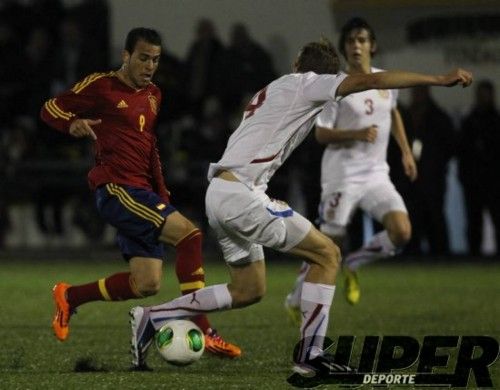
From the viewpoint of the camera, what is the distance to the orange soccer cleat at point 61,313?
844cm

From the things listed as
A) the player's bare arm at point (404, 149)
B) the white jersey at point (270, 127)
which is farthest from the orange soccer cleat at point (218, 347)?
the player's bare arm at point (404, 149)

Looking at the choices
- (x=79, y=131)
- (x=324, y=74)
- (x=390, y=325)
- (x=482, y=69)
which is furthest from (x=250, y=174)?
(x=482, y=69)

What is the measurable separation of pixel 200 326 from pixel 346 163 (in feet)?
10.5

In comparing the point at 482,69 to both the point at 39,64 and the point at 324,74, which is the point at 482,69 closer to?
the point at 39,64

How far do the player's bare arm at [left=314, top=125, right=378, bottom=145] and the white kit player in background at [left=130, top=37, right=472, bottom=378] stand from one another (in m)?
3.03

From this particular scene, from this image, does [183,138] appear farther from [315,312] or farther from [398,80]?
[398,80]

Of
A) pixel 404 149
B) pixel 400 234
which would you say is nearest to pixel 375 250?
pixel 400 234

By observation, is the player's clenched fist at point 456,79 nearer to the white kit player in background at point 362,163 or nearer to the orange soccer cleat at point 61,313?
the orange soccer cleat at point 61,313

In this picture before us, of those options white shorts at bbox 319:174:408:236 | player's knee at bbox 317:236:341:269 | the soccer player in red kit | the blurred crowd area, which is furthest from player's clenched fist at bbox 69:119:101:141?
the blurred crowd area

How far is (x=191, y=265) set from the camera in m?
8.23

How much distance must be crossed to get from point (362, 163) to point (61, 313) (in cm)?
340

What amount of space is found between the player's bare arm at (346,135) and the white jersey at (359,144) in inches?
8.7

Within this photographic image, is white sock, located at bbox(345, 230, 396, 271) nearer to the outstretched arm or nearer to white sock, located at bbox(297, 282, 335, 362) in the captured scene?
white sock, located at bbox(297, 282, 335, 362)

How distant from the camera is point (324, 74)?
7.43 m
